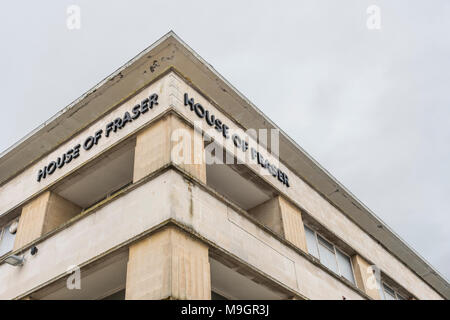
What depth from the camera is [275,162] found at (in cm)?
1664

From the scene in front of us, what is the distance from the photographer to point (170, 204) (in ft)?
35.2

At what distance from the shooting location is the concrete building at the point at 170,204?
11.0 meters

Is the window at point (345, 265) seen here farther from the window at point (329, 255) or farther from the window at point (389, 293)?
the window at point (389, 293)

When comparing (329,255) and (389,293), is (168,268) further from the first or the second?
(389,293)

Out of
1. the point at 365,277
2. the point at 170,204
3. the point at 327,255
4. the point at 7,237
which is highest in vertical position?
the point at 7,237

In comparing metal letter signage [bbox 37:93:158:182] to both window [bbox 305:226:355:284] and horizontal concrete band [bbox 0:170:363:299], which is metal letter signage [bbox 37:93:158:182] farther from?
window [bbox 305:226:355:284]

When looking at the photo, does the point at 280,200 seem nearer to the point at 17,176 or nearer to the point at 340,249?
the point at 340,249

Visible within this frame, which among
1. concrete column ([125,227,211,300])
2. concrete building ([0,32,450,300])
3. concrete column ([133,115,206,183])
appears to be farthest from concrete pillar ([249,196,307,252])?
concrete column ([125,227,211,300])

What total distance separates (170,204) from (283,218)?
562 centimetres

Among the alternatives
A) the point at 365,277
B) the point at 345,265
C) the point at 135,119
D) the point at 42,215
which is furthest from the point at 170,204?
the point at 365,277

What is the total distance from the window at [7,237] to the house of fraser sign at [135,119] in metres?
1.80

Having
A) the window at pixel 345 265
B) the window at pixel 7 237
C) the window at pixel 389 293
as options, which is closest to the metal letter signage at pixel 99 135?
the window at pixel 7 237
